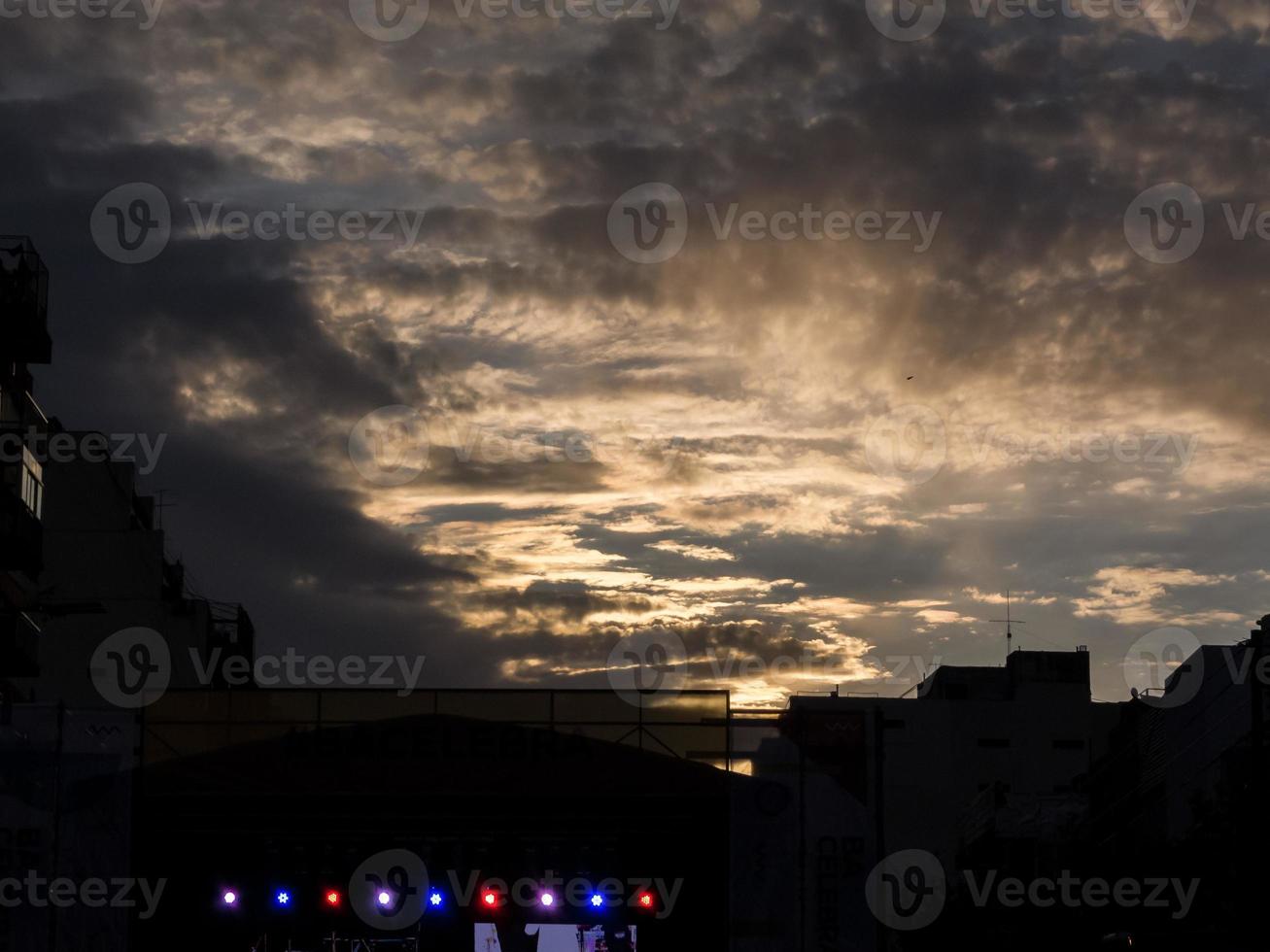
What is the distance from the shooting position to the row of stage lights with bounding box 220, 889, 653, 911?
3086 cm

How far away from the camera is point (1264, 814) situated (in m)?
32.7

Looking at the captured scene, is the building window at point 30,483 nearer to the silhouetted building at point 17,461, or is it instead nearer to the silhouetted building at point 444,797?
the silhouetted building at point 17,461

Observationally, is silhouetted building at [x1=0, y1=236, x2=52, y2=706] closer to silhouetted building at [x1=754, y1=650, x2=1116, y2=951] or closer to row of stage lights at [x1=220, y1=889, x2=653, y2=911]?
row of stage lights at [x1=220, y1=889, x2=653, y2=911]

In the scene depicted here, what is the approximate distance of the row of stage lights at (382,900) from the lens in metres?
30.9

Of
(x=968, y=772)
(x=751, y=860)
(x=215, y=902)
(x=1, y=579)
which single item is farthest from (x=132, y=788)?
(x=968, y=772)

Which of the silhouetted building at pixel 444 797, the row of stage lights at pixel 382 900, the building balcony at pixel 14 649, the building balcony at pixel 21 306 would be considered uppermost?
the building balcony at pixel 21 306

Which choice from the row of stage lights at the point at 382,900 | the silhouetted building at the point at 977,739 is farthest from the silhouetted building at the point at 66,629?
the silhouetted building at the point at 977,739

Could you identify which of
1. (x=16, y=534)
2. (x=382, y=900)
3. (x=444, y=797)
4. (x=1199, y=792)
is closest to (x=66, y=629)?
(x=16, y=534)

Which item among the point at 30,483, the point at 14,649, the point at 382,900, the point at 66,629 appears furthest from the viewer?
the point at 66,629

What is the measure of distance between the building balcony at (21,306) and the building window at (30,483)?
2.83 m

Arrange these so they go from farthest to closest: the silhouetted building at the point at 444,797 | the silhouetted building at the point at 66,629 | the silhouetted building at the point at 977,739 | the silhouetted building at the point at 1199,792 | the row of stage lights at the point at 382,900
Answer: the silhouetted building at the point at 977,739 → the silhouetted building at the point at 1199,792 → the row of stage lights at the point at 382,900 → the silhouetted building at the point at 444,797 → the silhouetted building at the point at 66,629

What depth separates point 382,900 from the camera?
3150 centimetres

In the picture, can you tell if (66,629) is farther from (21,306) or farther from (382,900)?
(382,900)

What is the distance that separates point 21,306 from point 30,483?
4228 millimetres
